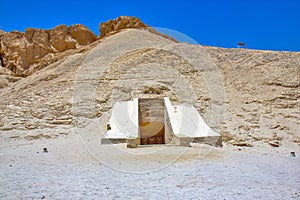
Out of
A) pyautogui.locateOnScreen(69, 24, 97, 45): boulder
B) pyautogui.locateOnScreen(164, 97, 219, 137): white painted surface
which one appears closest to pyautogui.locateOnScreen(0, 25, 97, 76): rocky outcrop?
pyautogui.locateOnScreen(69, 24, 97, 45): boulder

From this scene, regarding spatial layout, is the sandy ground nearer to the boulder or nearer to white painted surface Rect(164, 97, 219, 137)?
white painted surface Rect(164, 97, 219, 137)

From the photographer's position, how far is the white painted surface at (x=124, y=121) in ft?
26.0

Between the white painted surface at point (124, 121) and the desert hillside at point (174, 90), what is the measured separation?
74cm

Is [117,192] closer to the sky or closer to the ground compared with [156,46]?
closer to the ground

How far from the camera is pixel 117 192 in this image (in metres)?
3.45

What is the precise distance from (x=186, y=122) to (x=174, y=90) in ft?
10.8

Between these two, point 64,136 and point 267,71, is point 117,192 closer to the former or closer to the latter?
point 64,136

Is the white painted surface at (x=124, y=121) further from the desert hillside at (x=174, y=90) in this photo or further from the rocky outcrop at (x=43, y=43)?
the rocky outcrop at (x=43, y=43)

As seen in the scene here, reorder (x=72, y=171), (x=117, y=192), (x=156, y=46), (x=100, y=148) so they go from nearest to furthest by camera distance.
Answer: (x=117, y=192) < (x=72, y=171) < (x=100, y=148) < (x=156, y=46)

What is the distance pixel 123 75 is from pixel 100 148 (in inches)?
275

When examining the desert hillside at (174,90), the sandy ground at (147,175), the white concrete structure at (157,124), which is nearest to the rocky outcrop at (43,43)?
the desert hillside at (174,90)

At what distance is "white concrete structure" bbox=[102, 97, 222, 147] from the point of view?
24.3 feet

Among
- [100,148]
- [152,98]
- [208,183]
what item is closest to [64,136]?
[100,148]

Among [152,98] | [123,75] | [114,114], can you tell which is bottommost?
[114,114]
